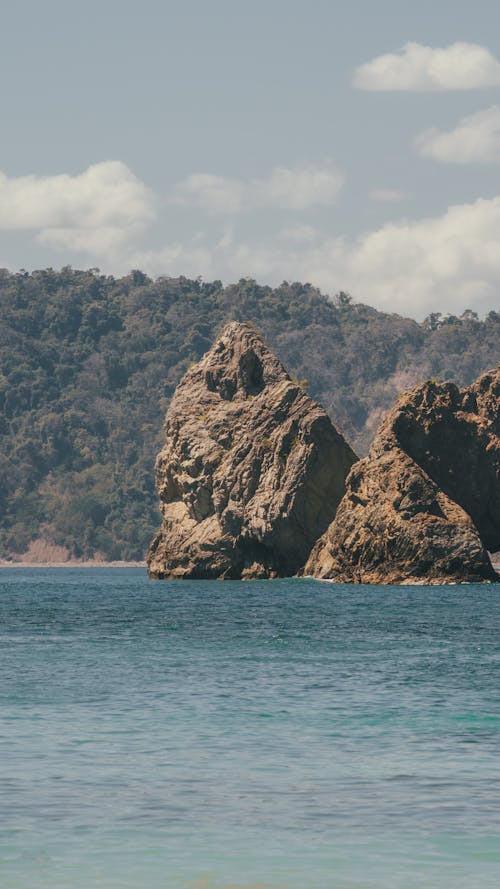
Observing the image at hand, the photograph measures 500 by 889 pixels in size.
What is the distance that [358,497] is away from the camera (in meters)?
111

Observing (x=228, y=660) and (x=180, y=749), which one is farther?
(x=228, y=660)

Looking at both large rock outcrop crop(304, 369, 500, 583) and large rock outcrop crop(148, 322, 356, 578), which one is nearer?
large rock outcrop crop(304, 369, 500, 583)

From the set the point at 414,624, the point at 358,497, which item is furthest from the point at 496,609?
the point at 358,497

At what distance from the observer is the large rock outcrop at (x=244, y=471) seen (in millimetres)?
121250

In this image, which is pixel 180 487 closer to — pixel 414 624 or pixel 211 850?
pixel 414 624

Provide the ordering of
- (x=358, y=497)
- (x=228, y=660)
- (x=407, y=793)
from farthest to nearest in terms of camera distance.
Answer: (x=358, y=497) → (x=228, y=660) → (x=407, y=793)

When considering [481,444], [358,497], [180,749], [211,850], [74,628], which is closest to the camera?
[211,850]

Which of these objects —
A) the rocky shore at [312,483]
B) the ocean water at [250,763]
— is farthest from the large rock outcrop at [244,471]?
the ocean water at [250,763]

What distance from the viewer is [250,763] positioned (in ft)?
91.1

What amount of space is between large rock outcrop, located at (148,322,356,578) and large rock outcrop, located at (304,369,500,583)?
4.83 metres

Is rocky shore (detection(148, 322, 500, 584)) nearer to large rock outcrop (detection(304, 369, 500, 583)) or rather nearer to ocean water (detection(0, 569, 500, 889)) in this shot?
large rock outcrop (detection(304, 369, 500, 583))

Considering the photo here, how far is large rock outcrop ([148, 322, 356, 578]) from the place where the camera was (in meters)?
121

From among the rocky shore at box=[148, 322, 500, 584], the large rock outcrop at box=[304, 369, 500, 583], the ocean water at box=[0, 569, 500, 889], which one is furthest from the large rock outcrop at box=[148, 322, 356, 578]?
the ocean water at box=[0, 569, 500, 889]

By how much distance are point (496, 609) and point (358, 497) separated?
32.4 meters
